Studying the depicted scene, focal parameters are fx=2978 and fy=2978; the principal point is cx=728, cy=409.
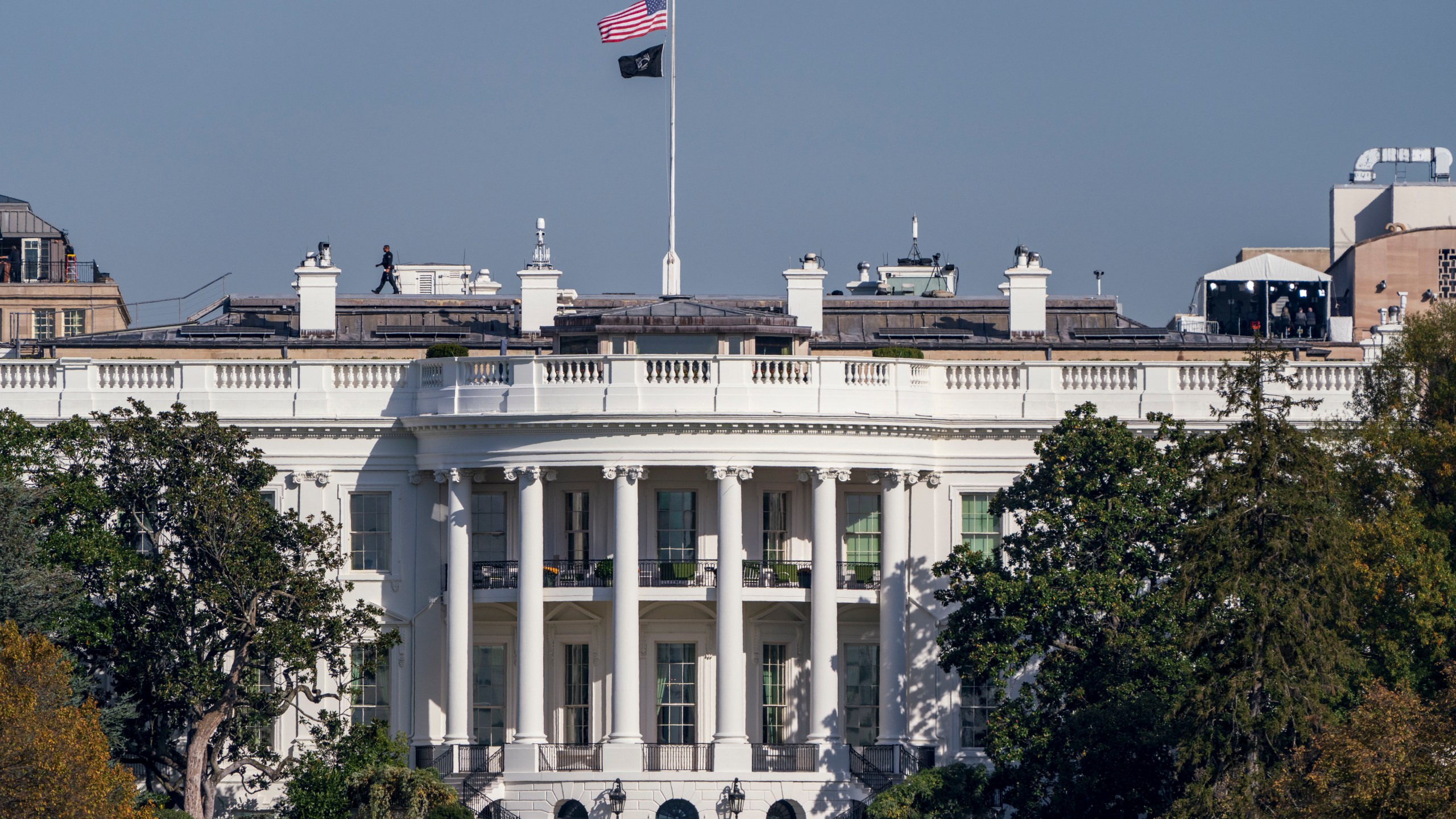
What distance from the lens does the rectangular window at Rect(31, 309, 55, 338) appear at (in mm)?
100875

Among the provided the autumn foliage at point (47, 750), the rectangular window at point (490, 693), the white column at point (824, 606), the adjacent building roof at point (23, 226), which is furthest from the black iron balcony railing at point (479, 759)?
the adjacent building roof at point (23, 226)

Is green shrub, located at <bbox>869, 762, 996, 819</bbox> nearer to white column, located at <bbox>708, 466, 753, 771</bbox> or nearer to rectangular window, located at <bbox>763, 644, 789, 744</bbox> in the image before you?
white column, located at <bbox>708, 466, 753, 771</bbox>

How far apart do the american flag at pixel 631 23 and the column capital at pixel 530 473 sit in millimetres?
13336

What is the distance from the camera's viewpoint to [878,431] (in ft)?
227

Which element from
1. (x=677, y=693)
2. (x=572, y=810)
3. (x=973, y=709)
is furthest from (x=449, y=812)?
(x=973, y=709)

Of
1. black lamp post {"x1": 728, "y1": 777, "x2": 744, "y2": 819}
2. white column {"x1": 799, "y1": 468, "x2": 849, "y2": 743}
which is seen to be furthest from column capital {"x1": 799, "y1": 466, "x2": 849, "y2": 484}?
black lamp post {"x1": 728, "y1": 777, "x2": 744, "y2": 819}

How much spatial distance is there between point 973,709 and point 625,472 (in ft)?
33.9

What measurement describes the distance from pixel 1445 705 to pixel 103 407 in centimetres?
3454

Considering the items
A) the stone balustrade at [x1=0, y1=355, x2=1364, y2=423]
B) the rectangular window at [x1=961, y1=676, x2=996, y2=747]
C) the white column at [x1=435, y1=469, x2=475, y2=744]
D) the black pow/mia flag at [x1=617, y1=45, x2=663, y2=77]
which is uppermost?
the black pow/mia flag at [x1=617, y1=45, x2=663, y2=77]

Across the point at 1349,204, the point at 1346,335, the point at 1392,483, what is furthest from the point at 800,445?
the point at 1349,204

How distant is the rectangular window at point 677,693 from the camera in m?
70.9

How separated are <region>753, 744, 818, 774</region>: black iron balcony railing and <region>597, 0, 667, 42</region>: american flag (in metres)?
19.6

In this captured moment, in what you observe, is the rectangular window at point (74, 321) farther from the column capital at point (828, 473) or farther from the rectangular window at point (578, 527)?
the column capital at point (828, 473)

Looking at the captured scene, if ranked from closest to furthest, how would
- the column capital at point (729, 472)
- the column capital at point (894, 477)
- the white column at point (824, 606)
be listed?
the white column at point (824, 606)
the column capital at point (729, 472)
the column capital at point (894, 477)
